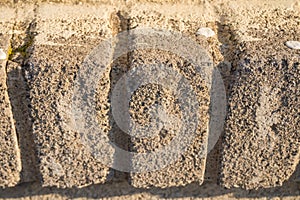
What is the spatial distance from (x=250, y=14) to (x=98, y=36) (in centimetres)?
25

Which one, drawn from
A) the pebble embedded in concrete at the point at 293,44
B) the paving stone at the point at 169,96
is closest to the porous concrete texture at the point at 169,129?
the paving stone at the point at 169,96

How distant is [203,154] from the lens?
74 cm

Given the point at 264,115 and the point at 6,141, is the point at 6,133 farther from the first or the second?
the point at 264,115

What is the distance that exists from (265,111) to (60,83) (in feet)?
0.96

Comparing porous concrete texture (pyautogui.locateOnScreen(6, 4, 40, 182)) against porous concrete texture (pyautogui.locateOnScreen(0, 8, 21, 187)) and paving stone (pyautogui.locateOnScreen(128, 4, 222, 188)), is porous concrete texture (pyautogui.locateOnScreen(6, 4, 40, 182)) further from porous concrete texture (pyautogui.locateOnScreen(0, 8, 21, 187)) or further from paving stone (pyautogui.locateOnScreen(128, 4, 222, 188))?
paving stone (pyautogui.locateOnScreen(128, 4, 222, 188))

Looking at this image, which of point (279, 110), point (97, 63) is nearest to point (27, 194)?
point (97, 63)

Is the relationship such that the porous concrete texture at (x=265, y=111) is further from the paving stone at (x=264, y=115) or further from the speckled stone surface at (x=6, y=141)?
the speckled stone surface at (x=6, y=141)

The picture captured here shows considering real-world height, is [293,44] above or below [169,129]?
above

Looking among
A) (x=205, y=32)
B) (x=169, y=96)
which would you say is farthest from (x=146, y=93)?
(x=205, y=32)

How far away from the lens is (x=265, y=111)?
2.28 feet

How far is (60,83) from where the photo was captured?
2.15ft

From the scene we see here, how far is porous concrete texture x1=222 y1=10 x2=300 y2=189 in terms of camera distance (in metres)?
0.67

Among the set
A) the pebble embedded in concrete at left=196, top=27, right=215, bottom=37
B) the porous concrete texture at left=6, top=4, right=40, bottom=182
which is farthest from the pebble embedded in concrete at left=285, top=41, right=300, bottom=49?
the porous concrete texture at left=6, top=4, right=40, bottom=182

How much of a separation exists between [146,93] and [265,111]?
175 mm
